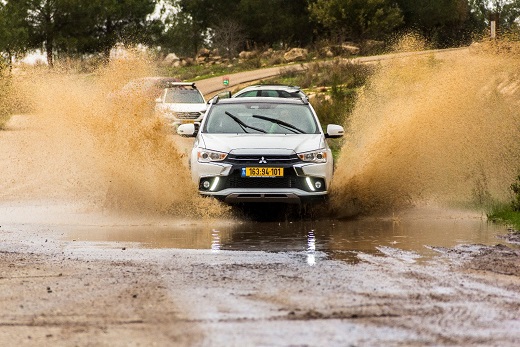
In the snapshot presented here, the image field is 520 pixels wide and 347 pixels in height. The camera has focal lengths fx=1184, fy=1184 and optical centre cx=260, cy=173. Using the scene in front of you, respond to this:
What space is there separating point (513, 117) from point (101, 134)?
26.1ft

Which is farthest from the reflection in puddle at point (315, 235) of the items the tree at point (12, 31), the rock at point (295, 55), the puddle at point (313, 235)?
the rock at point (295, 55)

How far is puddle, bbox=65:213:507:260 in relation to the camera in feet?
41.7

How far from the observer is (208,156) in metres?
15.8

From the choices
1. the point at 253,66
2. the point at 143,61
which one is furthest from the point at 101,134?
the point at 253,66

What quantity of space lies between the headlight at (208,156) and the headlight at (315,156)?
1.04 meters

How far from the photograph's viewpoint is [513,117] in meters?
22.3

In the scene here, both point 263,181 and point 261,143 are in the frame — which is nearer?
point 263,181

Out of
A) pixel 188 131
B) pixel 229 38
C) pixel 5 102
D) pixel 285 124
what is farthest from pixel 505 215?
pixel 229 38

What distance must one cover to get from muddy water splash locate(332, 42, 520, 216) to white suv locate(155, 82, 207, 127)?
45.9ft

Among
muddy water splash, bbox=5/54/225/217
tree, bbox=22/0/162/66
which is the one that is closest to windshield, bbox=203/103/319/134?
muddy water splash, bbox=5/54/225/217

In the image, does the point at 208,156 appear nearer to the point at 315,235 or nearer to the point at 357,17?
the point at 315,235

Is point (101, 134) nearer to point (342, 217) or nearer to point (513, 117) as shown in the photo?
point (342, 217)

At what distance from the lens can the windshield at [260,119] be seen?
1667cm

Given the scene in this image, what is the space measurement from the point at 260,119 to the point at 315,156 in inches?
57.8
